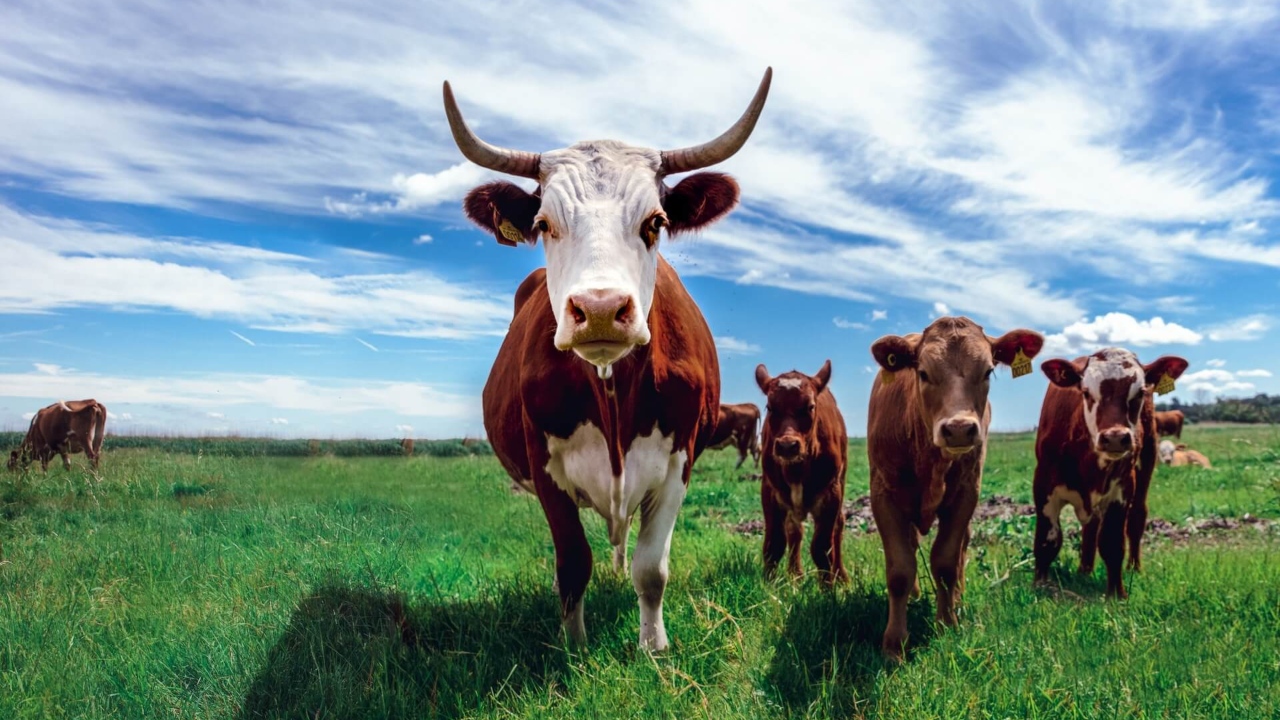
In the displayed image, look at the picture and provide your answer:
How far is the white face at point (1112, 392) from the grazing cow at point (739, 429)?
14.5 metres

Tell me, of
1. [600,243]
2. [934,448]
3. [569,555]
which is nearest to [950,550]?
[934,448]

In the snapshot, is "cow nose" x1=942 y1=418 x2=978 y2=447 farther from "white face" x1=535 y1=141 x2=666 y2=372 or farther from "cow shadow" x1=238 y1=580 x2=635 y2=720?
"cow shadow" x1=238 y1=580 x2=635 y2=720

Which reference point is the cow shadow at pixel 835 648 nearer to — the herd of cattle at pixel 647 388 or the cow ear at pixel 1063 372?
the herd of cattle at pixel 647 388

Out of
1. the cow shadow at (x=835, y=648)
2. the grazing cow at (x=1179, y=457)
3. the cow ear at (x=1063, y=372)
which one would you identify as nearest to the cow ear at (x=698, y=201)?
the cow shadow at (x=835, y=648)

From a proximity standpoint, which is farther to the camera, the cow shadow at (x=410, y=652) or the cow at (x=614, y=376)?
the cow at (x=614, y=376)

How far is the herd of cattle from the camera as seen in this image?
4.34 m

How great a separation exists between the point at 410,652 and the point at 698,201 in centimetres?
307

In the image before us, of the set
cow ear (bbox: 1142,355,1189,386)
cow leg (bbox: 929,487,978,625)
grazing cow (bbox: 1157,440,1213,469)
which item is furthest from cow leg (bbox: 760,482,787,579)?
grazing cow (bbox: 1157,440,1213,469)

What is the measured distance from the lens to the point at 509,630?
5359 mm

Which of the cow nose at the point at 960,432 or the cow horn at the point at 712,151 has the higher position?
the cow horn at the point at 712,151

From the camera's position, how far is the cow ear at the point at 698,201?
5.07m

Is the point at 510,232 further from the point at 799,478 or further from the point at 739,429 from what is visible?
the point at 739,429

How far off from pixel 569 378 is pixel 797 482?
10.1ft

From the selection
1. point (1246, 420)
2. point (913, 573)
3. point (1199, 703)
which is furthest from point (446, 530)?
point (1246, 420)
